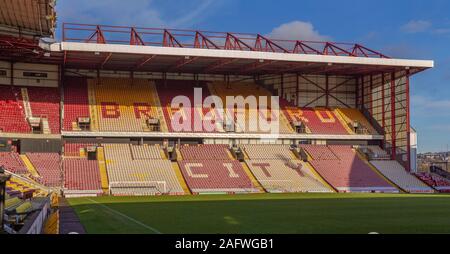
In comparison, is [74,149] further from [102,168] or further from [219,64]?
[219,64]

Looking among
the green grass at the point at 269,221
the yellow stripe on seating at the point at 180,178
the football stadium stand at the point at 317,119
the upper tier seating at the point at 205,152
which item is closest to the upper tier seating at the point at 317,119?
the football stadium stand at the point at 317,119

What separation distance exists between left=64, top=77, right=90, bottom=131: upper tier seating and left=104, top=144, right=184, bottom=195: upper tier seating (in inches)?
172

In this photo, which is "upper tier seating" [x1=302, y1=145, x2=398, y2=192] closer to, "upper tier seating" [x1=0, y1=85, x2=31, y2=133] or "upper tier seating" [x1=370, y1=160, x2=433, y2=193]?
"upper tier seating" [x1=370, y1=160, x2=433, y2=193]

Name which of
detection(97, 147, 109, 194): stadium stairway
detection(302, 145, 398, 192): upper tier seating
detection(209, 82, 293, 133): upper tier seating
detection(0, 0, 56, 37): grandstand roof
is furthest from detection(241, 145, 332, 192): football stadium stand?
detection(0, 0, 56, 37): grandstand roof

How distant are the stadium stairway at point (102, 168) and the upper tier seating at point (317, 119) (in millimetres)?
20894

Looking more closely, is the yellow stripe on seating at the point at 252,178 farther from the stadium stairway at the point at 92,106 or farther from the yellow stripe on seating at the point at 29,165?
the yellow stripe on seating at the point at 29,165

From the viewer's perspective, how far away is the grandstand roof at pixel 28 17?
27234 mm

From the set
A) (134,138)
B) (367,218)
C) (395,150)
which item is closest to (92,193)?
(134,138)

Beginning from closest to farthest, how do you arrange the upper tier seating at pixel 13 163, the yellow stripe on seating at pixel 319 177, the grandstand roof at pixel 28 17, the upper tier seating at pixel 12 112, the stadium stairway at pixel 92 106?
1. the grandstand roof at pixel 28 17
2. the upper tier seating at pixel 13 163
3. the upper tier seating at pixel 12 112
4. the yellow stripe on seating at pixel 319 177
5. the stadium stairway at pixel 92 106

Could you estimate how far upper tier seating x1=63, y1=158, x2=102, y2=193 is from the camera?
148 feet

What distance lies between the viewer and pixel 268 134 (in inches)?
2267

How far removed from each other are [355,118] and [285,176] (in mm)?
15919
